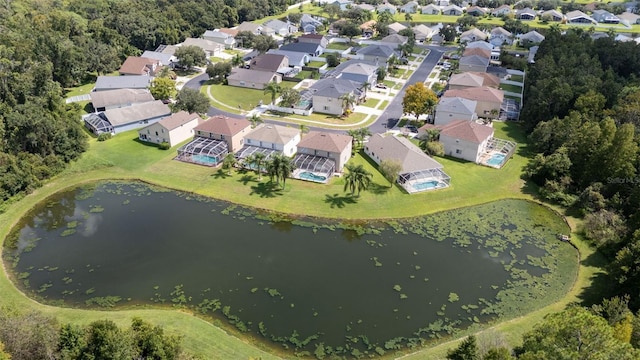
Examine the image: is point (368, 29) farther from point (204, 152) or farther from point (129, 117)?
point (204, 152)

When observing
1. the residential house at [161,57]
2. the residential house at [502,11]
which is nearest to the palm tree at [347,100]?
the residential house at [161,57]

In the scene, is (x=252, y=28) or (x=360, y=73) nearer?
(x=360, y=73)

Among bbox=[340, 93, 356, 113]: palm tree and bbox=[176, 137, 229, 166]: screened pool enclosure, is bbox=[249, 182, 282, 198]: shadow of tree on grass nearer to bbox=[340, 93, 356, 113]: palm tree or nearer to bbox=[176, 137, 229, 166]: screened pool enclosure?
bbox=[176, 137, 229, 166]: screened pool enclosure

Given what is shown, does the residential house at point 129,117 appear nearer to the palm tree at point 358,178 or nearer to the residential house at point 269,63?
the residential house at point 269,63

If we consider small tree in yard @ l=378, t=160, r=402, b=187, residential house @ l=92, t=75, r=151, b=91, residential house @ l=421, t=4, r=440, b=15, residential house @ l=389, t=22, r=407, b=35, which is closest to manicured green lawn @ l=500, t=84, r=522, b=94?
small tree in yard @ l=378, t=160, r=402, b=187

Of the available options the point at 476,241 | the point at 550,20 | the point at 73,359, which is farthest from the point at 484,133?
the point at 550,20

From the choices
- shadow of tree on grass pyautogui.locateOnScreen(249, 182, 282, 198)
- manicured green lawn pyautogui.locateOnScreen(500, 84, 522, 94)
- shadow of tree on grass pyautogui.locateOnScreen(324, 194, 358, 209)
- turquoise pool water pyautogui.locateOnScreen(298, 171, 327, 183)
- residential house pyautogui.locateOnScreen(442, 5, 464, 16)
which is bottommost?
shadow of tree on grass pyautogui.locateOnScreen(324, 194, 358, 209)

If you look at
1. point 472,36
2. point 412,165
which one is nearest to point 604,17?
point 472,36

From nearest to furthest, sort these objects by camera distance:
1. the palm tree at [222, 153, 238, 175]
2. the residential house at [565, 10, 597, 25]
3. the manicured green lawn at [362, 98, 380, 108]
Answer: the palm tree at [222, 153, 238, 175], the manicured green lawn at [362, 98, 380, 108], the residential house at [565, 10, 597, 25]

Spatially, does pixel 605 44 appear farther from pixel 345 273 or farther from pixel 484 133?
pixel 345 273
